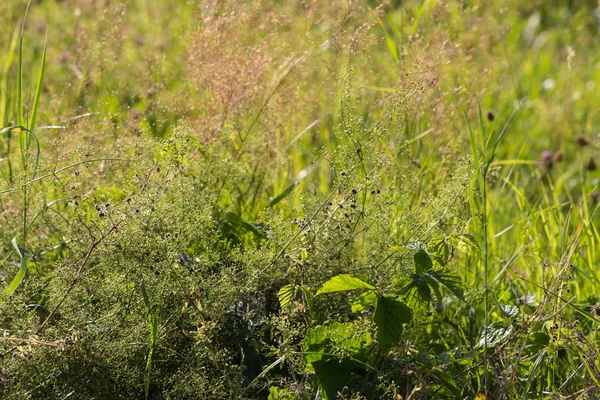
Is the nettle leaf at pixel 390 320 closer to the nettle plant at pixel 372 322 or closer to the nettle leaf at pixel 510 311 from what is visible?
the nettle plant at pixel 372 322

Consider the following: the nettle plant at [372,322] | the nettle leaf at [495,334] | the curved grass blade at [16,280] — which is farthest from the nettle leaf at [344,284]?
the curved grass blade at [16,280]

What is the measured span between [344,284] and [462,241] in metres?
0.31

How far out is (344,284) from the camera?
1923 millimetres

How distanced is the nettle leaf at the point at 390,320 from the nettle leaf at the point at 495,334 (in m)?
0.30

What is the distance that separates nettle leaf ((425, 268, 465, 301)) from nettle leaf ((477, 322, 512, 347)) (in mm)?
225

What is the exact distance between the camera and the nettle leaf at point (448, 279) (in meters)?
1.89

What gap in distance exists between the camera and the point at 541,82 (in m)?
5.12

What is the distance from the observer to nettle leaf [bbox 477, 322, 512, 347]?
2082 mm

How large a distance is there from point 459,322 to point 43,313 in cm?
118

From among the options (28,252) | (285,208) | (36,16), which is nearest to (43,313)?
(28,252)

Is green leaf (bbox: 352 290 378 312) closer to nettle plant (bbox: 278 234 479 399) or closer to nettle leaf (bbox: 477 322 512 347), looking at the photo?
nettle plant (bbox: 278 234 479 399)

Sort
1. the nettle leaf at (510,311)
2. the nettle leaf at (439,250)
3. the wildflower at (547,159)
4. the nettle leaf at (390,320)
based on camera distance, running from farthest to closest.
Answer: the wildflower at (547,159) → the nettle leaf at (510,311) → the nettle leaf at (439,250) → the nettle leaf at (390,320)

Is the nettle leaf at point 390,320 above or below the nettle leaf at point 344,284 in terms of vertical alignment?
below

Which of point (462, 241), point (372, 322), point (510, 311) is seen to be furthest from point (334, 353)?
point (510, 311)
